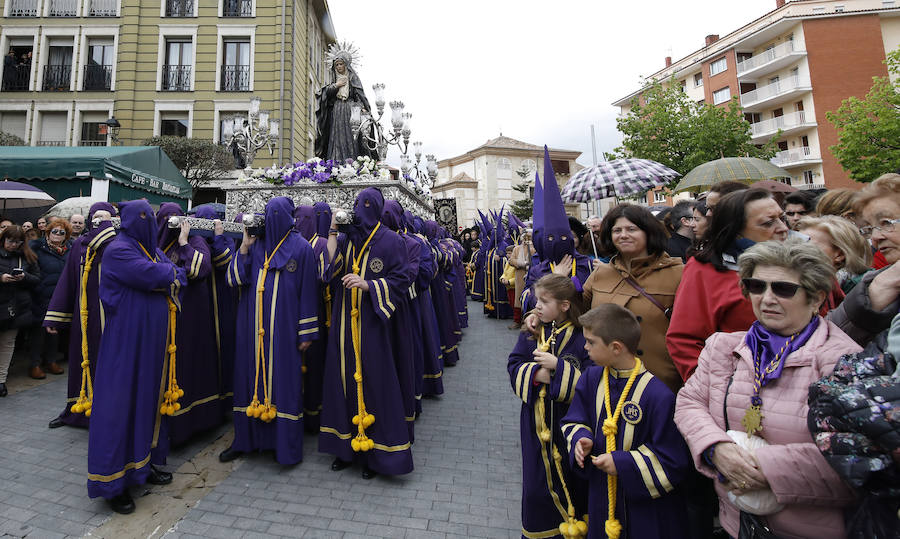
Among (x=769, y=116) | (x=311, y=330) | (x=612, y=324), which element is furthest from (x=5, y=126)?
(x=769, y=116)

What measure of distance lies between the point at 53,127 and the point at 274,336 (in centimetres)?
2464

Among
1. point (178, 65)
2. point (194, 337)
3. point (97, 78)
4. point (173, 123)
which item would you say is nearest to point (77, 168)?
point (194, 337)

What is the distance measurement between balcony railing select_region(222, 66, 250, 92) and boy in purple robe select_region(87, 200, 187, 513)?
64.5 ft

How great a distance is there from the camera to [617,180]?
4762mm

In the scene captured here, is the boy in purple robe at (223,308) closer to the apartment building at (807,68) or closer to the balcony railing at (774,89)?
the apartment building at (807,68)

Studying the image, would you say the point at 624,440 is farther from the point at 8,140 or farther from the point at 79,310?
the point at 8,140

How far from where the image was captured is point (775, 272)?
1.72 m

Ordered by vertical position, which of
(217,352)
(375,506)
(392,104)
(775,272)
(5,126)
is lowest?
(375,506)

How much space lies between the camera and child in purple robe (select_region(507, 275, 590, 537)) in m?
2.43

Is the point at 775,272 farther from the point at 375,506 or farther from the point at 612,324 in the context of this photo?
the point at 375,506

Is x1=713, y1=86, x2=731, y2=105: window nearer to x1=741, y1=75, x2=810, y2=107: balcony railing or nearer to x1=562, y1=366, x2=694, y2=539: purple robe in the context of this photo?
x1=741, y1=75, x2=810, y2=107: balcony railing

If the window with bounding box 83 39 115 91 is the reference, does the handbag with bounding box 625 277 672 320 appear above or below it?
below

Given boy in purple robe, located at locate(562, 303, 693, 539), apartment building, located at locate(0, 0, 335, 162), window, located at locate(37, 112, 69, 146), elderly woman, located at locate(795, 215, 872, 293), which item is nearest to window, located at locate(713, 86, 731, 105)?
apartment building, located at locate(0, 0, 335, 162)

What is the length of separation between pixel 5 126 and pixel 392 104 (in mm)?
23078
